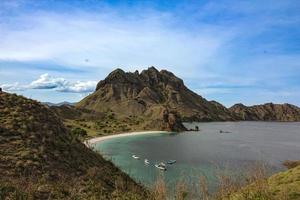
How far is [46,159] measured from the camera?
20281 millimetres

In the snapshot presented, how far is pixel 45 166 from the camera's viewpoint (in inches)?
762

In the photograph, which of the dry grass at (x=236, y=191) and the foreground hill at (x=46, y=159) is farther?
the foreground hill at (x=46, y=159)

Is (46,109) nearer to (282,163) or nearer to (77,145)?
(77,145)

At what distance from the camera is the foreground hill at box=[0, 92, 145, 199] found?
15.4 m

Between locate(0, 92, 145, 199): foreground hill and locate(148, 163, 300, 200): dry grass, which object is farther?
locate(0, 92, 145, 199): foreground hill

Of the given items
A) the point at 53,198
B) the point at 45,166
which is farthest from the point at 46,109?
the point at 53,198

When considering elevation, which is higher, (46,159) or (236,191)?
(236,191)

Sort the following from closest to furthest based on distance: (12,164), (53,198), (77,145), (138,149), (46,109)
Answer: (53,198) < (12,164) < (77,145) < (46,109) < (138,149)

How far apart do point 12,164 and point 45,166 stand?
60.8 inches

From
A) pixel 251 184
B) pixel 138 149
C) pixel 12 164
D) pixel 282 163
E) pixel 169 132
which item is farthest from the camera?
pixel 169 132

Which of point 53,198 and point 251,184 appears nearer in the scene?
point 251,184

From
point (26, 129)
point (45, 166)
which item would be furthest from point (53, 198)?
point (26, 129)

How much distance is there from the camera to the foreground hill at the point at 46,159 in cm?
1544

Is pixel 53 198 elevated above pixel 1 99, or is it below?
below
